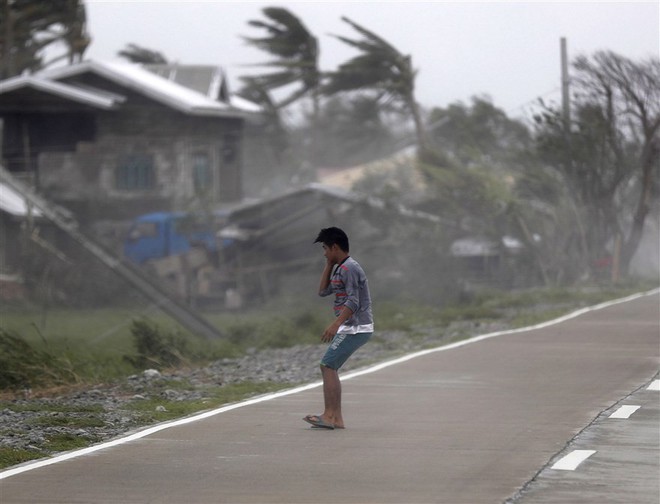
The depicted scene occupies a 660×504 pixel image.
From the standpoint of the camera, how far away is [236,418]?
1214cm

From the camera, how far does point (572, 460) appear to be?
9.62 meters

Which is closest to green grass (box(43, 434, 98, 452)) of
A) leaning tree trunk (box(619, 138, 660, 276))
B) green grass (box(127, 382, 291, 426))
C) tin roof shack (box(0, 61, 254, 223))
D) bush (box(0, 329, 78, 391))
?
green grass (box(127, 382, 291, 426))

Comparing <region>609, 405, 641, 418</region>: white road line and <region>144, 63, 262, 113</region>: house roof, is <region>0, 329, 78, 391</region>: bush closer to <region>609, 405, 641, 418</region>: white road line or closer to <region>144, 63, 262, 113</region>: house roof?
<region>609, 405, 641, 418</region>: white road line

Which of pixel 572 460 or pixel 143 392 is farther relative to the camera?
pixel 143 392

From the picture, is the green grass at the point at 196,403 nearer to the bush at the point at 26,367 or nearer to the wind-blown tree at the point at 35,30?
the bush at the point at 26,367

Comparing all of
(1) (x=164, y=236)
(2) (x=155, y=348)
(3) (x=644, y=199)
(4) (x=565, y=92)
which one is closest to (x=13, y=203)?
(1) (x=164, y=236)

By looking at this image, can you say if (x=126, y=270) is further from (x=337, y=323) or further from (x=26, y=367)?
(x=337, y=323)

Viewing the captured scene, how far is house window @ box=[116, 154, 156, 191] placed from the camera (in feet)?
160

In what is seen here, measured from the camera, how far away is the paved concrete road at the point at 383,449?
859 centimetres

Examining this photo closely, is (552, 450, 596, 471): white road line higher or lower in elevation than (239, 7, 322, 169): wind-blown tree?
lower

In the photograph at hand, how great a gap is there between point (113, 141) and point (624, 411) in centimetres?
3835

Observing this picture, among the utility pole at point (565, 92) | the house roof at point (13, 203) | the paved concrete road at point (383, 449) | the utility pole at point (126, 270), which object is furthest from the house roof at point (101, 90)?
the paved concrete road at point (383, 449)

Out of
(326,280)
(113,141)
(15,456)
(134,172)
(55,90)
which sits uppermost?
(55,90)

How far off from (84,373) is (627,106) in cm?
2629
